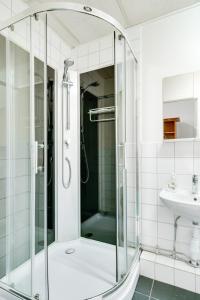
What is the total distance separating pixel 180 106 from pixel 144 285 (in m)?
1.65

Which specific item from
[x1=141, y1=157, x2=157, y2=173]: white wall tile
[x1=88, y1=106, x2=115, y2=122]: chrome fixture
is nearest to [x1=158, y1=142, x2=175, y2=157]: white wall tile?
[x1=141, y1=157, x2=157, y2=173]: white wall tile

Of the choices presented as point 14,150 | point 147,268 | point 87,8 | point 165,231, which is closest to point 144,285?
point 147,268

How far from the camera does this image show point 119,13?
1.80m

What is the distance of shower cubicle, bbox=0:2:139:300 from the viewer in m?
1.27

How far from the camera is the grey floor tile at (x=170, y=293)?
4.74 feet

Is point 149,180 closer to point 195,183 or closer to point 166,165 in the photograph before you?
point 166,165

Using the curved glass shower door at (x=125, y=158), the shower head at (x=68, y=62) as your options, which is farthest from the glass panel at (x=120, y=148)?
the shower head at (x=68, y=62)

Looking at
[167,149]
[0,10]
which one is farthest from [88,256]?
[0,10]

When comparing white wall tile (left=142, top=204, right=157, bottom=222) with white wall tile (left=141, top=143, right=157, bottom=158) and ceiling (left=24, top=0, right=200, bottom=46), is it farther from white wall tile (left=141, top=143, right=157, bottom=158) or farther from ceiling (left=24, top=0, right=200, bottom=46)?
ceiling (left=24, top=0, right=200, bottom=46)

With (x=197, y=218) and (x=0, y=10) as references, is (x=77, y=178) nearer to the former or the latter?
(x=197, y=218)

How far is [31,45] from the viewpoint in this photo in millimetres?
1291

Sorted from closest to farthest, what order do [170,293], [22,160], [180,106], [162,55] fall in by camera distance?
1. [22,160]
2. [170,293]
3. [180,106]
4. [162,55]

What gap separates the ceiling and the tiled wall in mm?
1250

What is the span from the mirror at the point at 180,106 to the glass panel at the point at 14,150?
1264 mm
